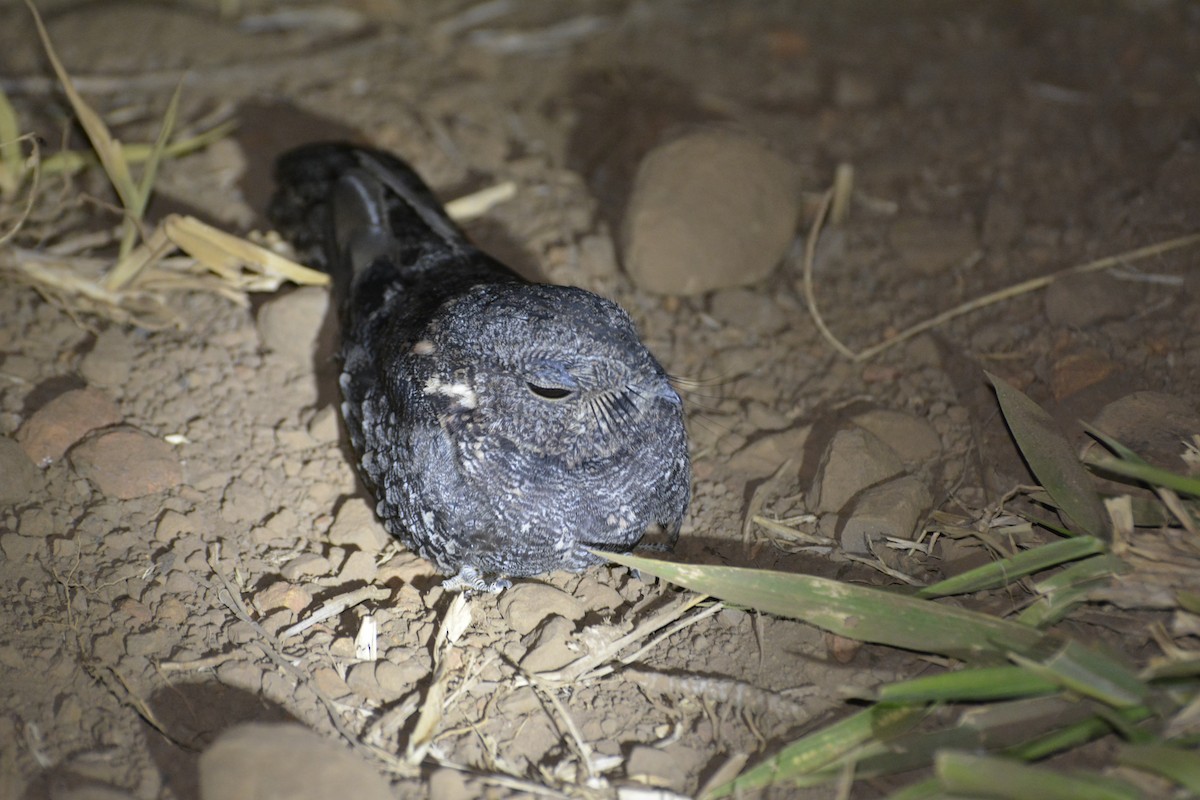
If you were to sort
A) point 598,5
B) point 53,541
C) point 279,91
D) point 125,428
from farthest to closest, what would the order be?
point 598,5 < point 279,91 < point 125,428 < point 53,541

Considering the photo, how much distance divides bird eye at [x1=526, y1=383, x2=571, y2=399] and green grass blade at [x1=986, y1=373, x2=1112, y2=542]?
125cm

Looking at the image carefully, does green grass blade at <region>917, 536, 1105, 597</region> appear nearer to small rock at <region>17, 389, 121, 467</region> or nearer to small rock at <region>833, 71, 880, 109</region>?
small rock at <region>17, 389, 121, 467</region>

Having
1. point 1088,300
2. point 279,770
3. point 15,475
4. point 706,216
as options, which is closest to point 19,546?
point 15,475

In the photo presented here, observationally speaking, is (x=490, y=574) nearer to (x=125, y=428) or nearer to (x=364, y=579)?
(x=364, y=579)

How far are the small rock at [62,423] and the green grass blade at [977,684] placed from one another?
2607 mm

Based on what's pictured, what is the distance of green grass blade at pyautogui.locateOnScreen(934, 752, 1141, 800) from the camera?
204cm

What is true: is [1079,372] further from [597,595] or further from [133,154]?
[133,154]

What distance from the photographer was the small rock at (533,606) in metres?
2.89

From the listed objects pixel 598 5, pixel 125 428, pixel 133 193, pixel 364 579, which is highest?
pixel 598 5

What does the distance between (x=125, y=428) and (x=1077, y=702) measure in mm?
2948

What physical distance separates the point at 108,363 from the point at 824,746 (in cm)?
275

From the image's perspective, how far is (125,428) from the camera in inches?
127

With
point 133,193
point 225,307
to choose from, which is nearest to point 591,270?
point 225,307

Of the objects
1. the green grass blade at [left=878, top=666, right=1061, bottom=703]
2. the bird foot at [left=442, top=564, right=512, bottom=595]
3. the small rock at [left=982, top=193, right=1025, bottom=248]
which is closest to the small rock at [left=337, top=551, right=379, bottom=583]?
the bird foot at [left=442, top=564, right=512, bottom=595]
